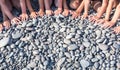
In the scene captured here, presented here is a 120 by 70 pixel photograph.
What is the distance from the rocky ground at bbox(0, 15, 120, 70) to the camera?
2.73m

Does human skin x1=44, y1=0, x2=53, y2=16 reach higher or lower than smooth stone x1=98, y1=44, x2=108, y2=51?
higher

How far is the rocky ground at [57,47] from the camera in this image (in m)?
2.73

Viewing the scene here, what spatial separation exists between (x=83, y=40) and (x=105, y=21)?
292 mm

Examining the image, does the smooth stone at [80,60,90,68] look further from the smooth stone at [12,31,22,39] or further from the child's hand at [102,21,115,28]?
the smooth stone at [12,31,22,39]

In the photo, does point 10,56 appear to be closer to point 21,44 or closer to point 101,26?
point 21,44

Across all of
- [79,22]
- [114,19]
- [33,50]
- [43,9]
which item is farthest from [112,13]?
[33,50]

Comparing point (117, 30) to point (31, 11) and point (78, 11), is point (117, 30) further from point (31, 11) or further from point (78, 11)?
point (31, 11)

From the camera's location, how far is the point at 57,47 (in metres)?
2.79

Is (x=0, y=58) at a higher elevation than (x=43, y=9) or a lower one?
lower

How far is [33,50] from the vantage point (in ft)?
9.14

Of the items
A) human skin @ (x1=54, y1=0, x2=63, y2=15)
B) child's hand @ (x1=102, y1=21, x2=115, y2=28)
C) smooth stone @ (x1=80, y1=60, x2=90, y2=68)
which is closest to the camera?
smooth stone @ (x1=80, y1=60, x2=90, y2=68)

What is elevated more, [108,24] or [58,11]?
[58,11]

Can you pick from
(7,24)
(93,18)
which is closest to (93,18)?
(93,18)

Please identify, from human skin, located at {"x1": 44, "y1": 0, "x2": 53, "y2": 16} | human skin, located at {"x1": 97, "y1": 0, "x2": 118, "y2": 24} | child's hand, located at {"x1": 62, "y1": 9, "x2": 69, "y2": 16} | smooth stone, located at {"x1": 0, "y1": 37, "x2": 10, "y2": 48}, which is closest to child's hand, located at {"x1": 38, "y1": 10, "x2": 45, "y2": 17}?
human skin, located at {"x1": 44, "y1": 0, "x2": 53, "y2": 16}
